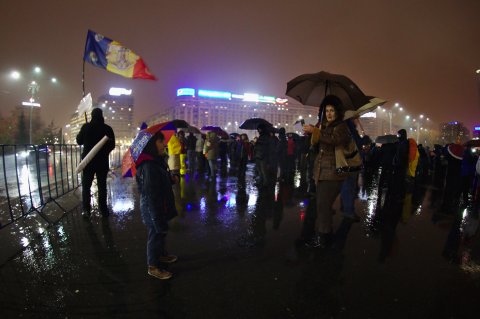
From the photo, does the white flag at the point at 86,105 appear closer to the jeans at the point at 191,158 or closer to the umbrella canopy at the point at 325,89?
the umbrella canopy at the point at 325,89

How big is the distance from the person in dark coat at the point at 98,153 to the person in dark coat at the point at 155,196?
2.86 m

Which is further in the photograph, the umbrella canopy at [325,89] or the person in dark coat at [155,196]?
the umbrella canopy at [325,89]

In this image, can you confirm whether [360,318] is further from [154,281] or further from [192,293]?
[154,281]

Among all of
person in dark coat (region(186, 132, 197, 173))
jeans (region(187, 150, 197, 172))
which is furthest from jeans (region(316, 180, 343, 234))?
jeans (region(187, 150, 197, 172))

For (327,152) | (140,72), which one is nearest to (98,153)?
(140,72)

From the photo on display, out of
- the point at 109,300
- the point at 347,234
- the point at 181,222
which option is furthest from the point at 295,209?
the point at 109,300

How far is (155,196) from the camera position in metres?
3.36

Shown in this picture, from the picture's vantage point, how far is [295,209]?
696 cm

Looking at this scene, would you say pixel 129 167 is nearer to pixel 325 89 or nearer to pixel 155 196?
pixel 155 196

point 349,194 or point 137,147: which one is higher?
point 137,147

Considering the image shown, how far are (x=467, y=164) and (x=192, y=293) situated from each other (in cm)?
907

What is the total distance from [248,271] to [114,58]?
226 inches

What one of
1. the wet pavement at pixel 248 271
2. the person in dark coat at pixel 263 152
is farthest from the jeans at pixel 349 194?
the person in dark coat at pixel 263 152

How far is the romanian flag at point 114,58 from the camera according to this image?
6762 millimetres
